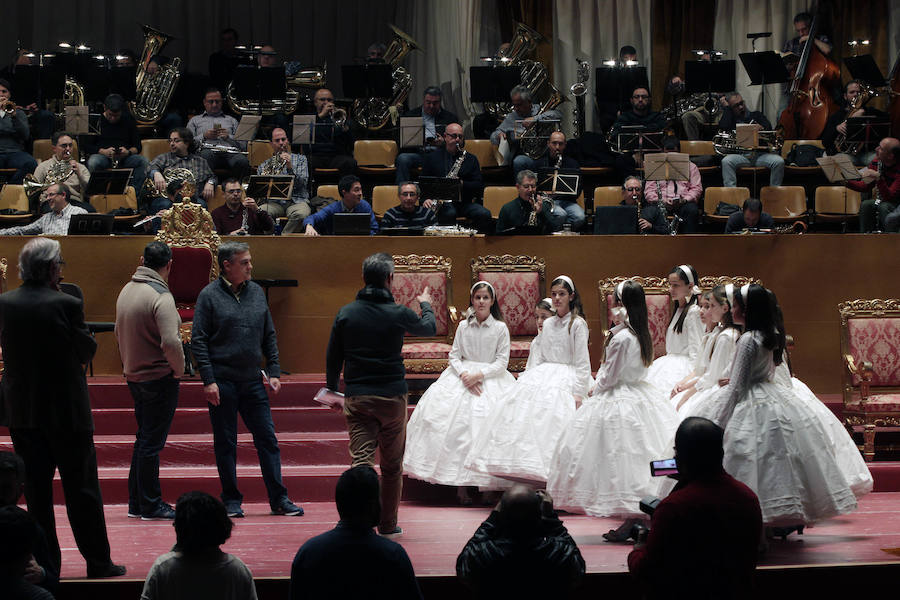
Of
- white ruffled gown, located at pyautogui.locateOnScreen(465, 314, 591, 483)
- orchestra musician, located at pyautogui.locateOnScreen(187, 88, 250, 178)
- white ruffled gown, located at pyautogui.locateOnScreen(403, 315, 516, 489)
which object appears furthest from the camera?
orchestra musician, located at pyautogui.locateOnScreen(187, 88, 250, 178)

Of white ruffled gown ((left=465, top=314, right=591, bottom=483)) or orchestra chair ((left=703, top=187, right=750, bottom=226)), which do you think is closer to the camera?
white ruffled gown ((left=465, top=314, right=591, bottom=483))

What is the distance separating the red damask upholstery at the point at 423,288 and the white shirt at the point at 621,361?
2765 millimetres

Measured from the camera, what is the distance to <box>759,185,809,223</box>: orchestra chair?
11587 mm

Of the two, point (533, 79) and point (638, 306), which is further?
point (533, 79)

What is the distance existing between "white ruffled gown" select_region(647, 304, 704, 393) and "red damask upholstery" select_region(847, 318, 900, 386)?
4.35 ft

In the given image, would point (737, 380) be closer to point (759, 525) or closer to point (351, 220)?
point (759, 525)

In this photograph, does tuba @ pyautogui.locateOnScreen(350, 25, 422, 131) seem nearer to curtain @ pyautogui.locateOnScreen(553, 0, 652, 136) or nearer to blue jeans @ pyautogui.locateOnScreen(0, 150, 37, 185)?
curtain @ pyautogui.locateOnScreen(553, 0, 652, 136)

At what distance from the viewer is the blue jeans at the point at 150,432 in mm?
6156

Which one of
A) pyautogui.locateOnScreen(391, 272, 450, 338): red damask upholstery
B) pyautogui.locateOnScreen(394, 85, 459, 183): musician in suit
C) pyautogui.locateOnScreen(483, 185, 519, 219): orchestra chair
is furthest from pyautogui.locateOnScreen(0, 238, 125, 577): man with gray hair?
pyautogui.locateOnScreen(394, 85, 459, 183): musician in suit

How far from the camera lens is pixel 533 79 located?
45.7 feet

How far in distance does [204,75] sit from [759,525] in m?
12.5

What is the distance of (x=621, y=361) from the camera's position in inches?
241

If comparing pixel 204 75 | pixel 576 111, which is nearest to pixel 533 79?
pixel 576 111

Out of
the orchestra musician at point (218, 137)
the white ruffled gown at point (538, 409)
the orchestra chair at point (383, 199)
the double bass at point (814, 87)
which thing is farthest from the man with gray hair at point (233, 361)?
the double bass at point (814, 87)
